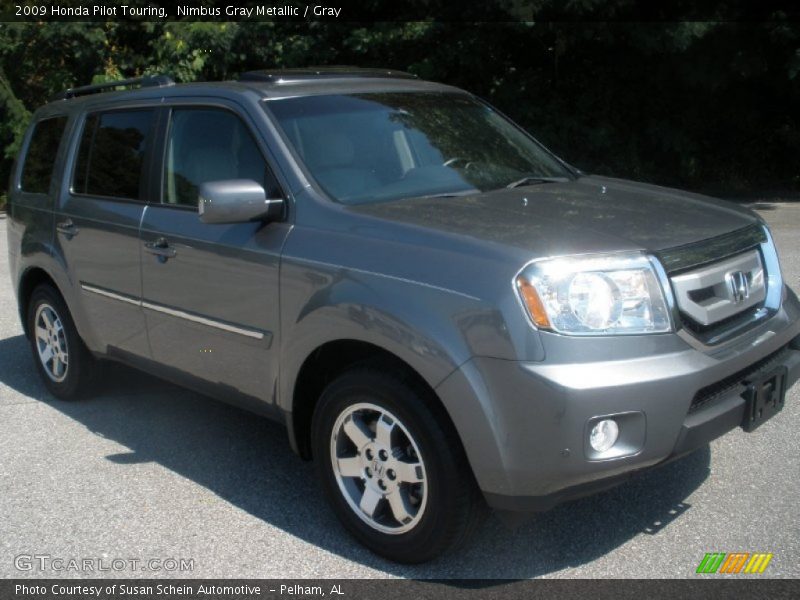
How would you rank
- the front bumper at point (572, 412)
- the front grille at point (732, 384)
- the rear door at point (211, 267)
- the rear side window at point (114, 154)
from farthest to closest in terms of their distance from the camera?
the rear side window at point (114, 154)
the rear door at point (211, 267)
the front grille at point (732, 384)
the front bumper at point (572, 412)

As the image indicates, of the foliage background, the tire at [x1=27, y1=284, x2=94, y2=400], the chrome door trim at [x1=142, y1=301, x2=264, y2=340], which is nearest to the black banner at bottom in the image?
the chrome door trim at [x1=142, y1=301, x2=264, y2=340]

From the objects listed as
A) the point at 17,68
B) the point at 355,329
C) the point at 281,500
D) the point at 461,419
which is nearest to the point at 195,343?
the point at 281,500

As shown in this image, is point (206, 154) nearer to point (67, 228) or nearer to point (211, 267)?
point (211, 267)

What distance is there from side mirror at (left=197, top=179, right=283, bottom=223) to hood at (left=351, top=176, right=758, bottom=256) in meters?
0.42

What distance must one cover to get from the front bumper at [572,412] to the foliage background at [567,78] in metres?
13.4

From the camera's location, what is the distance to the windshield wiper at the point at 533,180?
4372 millimetres

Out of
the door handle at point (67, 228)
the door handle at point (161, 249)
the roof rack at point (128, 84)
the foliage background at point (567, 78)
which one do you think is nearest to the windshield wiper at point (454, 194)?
the door handle at point (161, 249)

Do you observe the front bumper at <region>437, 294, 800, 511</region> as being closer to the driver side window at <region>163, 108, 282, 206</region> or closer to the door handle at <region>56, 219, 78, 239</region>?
the driver side window at <region>163, 108, 282, 206</region>

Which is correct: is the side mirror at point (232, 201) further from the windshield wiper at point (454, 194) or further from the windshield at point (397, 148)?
the windshield wiper at point (454, 194)

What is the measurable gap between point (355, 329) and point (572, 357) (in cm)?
87

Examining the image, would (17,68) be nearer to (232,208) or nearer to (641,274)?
(232,208)

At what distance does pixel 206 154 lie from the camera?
4.49 metres

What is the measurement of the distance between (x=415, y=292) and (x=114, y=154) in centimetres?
255

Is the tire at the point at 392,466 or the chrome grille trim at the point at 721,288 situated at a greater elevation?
the chrome grille trim at the point at 721,288
